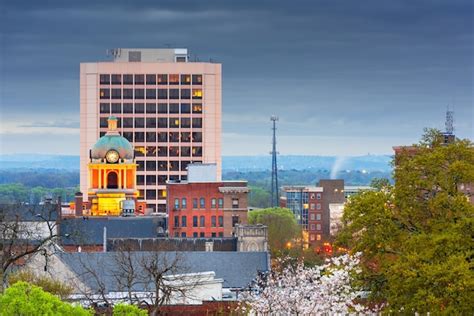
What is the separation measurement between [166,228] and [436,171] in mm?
107186

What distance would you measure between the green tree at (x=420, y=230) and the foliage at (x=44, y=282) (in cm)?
2746

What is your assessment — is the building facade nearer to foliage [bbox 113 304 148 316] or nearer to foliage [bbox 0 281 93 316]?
foliage [bbox 113 304 148 316]

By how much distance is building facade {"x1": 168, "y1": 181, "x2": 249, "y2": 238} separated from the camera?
171m

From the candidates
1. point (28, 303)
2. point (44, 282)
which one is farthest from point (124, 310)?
point (44, 282)

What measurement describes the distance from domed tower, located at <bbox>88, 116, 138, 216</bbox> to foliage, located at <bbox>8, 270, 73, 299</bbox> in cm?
8957

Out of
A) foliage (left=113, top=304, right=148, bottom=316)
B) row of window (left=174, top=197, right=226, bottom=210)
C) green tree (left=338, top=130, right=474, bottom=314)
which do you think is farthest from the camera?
row of window (left=174, top=197, right=226, bottom=210)

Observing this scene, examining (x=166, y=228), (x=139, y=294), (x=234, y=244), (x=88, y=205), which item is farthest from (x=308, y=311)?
(x=88, y=205)

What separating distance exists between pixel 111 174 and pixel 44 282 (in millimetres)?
104522

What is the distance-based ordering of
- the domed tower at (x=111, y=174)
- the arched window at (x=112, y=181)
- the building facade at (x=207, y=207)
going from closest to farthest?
the building facade at (x=207, y=207) → the domed tower at (x=111, y=174) → the arched window at (x=112, y=181)

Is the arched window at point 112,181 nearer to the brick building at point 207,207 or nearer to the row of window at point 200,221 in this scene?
the brick building at point 207,207

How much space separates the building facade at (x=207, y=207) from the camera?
Answer: 171 metres

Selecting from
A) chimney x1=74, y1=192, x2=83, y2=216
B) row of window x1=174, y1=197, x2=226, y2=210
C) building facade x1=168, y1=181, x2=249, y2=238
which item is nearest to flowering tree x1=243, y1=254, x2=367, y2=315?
building facade x1=168, y1=181, x2=249, y2=238

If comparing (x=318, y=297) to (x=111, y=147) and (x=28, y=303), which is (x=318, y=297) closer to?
(x=28, y=303)

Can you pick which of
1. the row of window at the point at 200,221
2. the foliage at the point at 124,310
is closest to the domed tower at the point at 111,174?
the row of window at the point at 200,221
